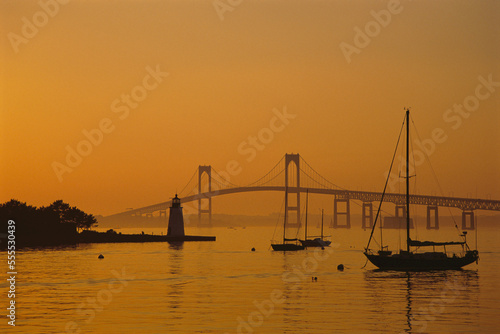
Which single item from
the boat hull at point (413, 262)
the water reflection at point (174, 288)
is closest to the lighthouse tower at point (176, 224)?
the water reflection at point (174, 288)

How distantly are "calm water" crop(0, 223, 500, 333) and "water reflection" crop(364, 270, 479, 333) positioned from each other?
48mm

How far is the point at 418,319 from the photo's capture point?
99.8 ft

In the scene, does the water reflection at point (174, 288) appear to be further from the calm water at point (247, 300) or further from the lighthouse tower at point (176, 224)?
the lighthouse tower at point (176, 224)

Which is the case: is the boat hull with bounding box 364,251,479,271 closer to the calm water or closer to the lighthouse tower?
the calm water

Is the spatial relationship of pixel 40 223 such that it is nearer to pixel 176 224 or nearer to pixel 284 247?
pixel 176 224

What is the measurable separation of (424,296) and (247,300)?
908cm

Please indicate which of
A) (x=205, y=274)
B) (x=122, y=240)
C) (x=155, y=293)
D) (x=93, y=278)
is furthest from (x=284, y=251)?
(x=155, y=293)

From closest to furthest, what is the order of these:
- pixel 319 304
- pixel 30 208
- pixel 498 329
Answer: pixel 498 329 → pixel 319 304 → pixel 30 208

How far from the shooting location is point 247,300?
3700 cm

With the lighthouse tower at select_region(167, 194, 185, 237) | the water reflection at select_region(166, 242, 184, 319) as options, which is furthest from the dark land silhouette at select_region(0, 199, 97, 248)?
the water reflection at select_region(166, 242, 184, 319)

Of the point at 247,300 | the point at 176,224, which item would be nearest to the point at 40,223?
the point at 176,224

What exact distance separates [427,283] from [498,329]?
19.1 m

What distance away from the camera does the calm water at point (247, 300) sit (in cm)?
2870

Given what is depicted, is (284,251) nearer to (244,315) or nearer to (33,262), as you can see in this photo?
(33,262)
